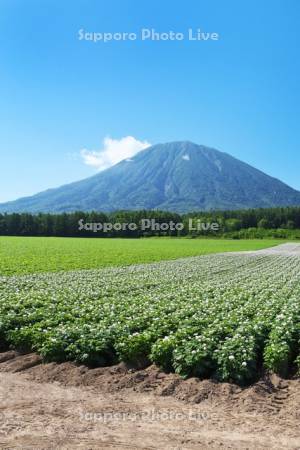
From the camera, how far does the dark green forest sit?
5344 inches

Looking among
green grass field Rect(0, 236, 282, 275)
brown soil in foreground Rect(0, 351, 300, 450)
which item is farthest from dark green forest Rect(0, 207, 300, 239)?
brown soil in foreground Rect(0, 351, 300, 450)

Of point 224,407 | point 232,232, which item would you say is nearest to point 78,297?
point 224,407

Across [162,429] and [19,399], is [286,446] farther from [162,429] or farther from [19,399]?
[19,399]

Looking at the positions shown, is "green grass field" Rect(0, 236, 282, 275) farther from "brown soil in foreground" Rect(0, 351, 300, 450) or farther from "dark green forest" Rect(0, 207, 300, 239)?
"dark green forest" Rect(0, 207, 300, 239)

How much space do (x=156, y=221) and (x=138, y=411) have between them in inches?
5465

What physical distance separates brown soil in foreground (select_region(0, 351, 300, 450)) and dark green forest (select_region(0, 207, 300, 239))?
411ft

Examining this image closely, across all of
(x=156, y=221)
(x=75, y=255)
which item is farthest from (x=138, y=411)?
(x=156, y=221)

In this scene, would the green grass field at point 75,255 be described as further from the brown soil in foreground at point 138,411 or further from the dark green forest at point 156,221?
the dark green forest at point 156,221

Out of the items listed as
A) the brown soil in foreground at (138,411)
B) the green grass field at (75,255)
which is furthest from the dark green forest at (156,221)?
the brown soil in foreground at (138,411)

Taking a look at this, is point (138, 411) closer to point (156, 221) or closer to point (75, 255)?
point (75, 255)

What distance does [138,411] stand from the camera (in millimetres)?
7168

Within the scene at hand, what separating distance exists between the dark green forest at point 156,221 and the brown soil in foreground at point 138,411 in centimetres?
12515

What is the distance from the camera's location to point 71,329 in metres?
10.6

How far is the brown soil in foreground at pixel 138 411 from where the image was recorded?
6.12 metres
